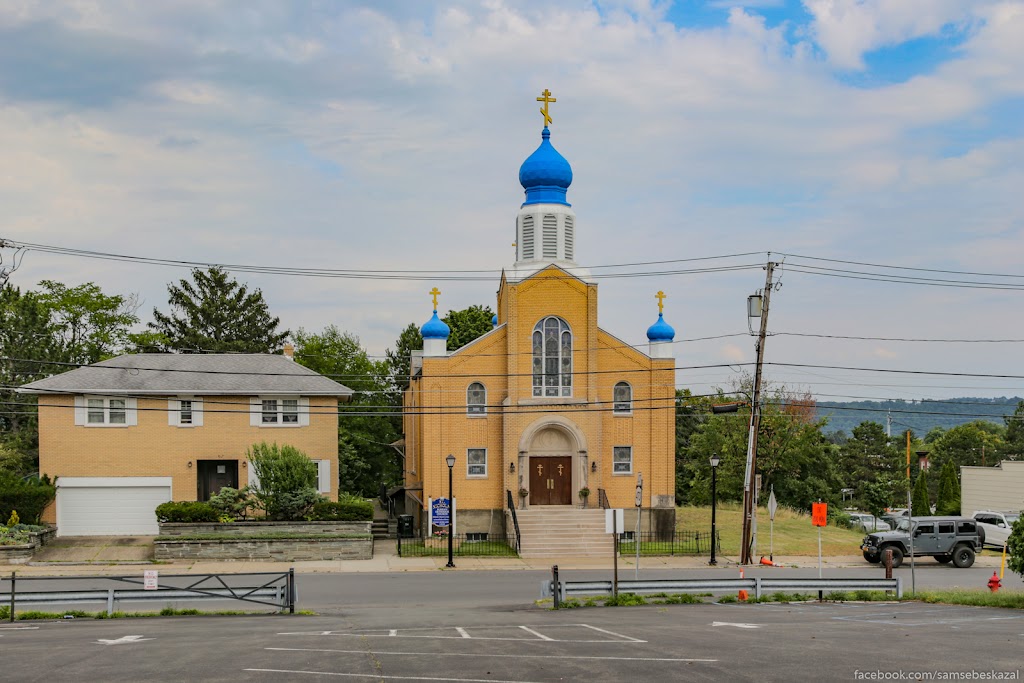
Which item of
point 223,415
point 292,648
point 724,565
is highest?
point 223,415

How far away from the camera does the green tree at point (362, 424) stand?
61.7 m

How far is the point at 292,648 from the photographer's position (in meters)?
17.1

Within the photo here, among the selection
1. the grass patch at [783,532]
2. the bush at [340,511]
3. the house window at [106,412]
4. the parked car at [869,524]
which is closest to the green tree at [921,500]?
the parked car at [869,524]

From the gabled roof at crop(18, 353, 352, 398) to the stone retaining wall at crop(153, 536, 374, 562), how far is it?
7.94 meters

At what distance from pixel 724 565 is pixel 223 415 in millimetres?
20766

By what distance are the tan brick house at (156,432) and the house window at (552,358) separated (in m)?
7.98

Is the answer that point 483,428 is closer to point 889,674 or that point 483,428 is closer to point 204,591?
point 204,591

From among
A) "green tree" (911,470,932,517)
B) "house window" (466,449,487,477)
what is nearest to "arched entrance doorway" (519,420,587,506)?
"house window" (466,449,487,477)

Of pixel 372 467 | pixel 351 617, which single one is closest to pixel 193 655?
pixel 351 617

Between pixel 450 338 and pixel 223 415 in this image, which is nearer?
pixel 223 415

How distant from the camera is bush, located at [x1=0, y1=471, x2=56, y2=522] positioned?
39.0 m

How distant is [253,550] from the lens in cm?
3712

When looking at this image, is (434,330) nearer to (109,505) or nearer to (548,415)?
(548,415)

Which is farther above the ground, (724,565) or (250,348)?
(250,348)
